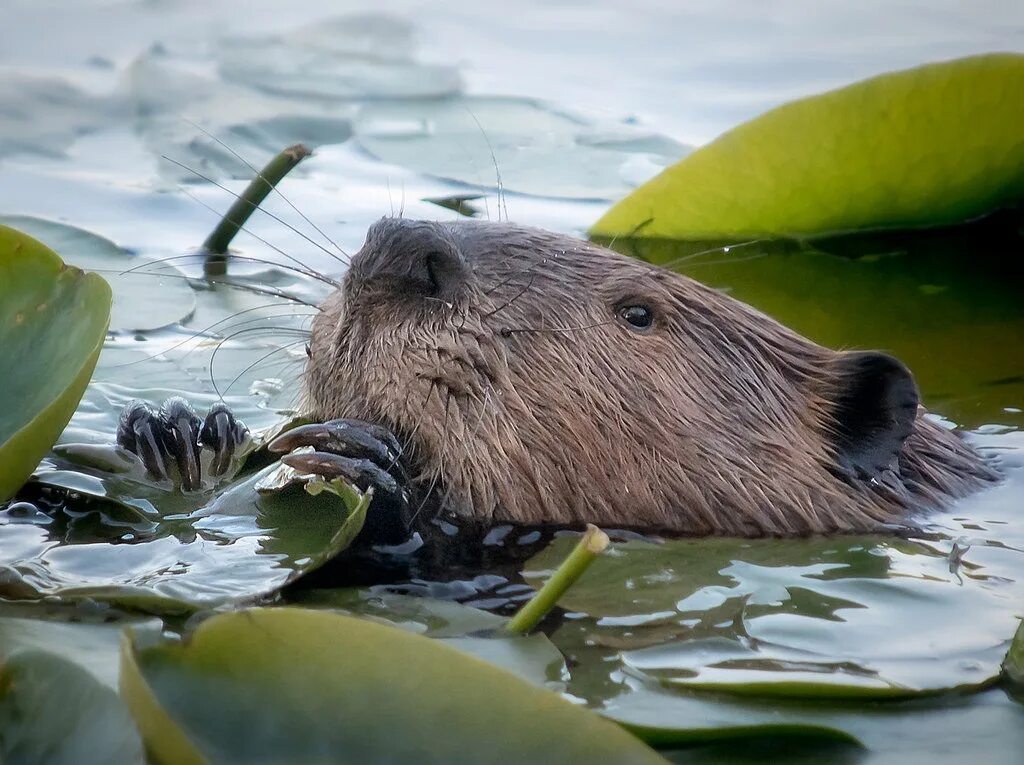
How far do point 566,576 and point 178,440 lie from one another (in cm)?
143

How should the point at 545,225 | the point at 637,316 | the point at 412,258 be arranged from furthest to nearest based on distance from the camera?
1. the point at 545,225
2. the point at 637,316
3. the point at 412,258

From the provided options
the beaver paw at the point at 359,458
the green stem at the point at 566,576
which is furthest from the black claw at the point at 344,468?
the green stem at the point at 566,576

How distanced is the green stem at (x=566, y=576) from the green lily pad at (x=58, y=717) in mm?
588

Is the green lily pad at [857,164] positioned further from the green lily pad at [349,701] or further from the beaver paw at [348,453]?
the green lily pad at [349,701]

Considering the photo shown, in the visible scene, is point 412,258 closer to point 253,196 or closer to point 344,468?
point 344,468

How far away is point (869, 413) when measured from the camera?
3.20 m

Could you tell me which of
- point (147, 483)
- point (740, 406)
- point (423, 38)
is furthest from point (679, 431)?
point (423, 38)

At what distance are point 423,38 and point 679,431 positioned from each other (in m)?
5.38

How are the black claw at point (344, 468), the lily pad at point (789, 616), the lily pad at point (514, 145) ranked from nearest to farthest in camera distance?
the lily pad at point (789, 616) < the black claw at point (344, 468) < the lily pad at point (514, 145)

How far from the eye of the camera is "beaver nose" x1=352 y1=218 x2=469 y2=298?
9.09ft

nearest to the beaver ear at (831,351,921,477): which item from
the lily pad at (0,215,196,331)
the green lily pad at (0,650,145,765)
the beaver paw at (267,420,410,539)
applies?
the beaver paw at (267,420,410,539)

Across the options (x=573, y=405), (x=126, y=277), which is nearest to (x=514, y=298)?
(x=573, y=405)

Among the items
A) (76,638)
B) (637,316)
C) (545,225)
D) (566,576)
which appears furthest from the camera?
(545,225)

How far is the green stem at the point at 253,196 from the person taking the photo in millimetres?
4098
